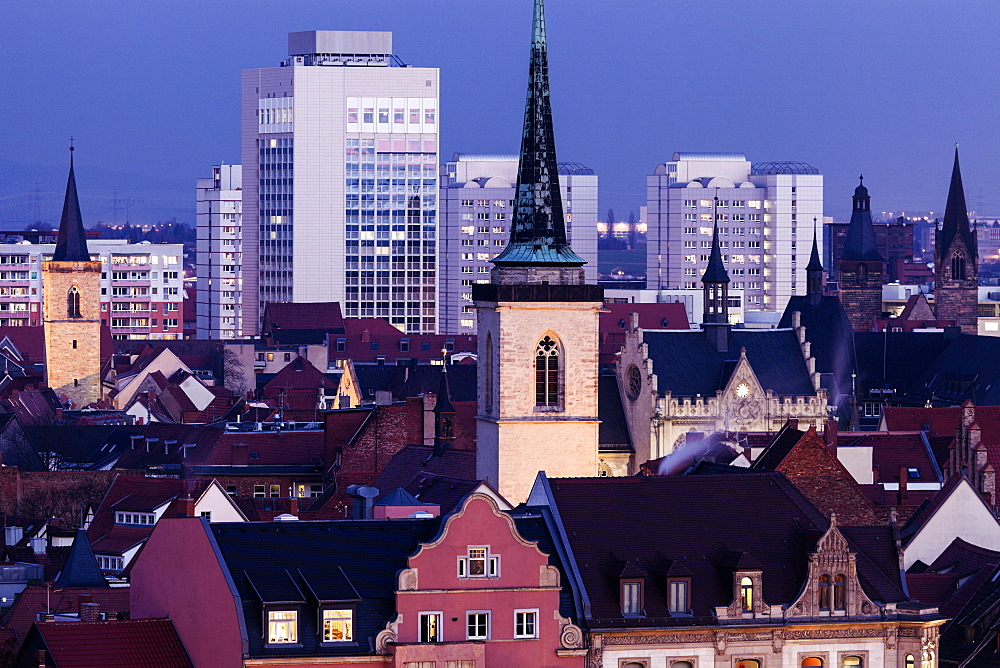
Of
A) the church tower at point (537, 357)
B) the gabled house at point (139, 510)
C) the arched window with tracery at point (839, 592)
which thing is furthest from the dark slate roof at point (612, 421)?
the arched window with tracery at point (839, 592)

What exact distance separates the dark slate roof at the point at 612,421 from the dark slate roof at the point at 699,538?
45.0 meters

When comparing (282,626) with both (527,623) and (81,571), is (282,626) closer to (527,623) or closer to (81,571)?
(527,623)

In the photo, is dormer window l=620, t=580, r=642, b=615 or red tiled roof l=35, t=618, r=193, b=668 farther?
dormer window l=620, t=580, r=642, b=615

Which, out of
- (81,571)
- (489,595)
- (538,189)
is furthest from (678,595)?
(538,189)

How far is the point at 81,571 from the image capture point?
80125 mm

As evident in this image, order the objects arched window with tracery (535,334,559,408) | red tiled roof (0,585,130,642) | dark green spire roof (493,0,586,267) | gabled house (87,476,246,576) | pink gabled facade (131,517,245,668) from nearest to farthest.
Answer: pink gabled facade (131,517,245,668), red tiled roof (0,585,130,642), arched window with tracery (535,334,559,408), dark green spire roof (493,0,586,267), gabled house (87,476,246,576)

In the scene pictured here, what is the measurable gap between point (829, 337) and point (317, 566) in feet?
300

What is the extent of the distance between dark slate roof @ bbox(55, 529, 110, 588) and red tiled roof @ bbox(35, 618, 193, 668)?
15.6m

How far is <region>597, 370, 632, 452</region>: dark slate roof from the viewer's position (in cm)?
11712

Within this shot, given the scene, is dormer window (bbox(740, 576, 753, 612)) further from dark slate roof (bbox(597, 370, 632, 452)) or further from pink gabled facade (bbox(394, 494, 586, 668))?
dark slate roof (bbox(597, 370, 632, 452))

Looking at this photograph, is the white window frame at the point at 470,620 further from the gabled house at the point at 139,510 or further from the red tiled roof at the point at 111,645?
the gabled house at the point at 139,510

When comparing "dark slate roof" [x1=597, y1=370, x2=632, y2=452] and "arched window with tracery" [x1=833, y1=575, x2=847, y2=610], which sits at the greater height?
"dark slate roof" [x1=597, y1=370, x2=632, y2=452]

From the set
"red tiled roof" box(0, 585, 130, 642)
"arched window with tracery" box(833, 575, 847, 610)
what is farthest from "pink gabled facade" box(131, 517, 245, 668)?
"arched window with tracery" box(833, 575, 847, 610)

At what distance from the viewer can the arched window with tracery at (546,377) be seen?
86.6 metres
